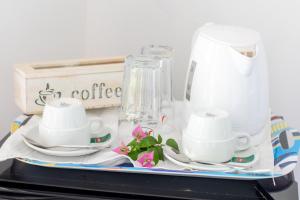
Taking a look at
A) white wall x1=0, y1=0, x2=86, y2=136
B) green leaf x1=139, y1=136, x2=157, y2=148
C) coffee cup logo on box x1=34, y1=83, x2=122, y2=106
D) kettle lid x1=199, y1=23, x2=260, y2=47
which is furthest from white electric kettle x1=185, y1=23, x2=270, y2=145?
white wall x1=0, y1=0, x2=86, y2=136

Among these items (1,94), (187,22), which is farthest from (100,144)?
(187,22)

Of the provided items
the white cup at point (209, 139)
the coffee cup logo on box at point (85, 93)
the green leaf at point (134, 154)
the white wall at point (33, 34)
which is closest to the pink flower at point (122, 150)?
the green leaf at point (134, 154)

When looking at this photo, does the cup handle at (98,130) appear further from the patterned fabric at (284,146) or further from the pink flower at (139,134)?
the patterned fabric at (284,146)

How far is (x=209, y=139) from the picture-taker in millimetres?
863

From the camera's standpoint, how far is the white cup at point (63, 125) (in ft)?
2.96

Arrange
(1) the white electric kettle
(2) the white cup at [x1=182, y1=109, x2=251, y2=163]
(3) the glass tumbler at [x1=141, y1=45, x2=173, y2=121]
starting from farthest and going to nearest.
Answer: (3) the glass tumbler at [x1=141, y1=45, x2=173, y2=121] < (1) the white electric kettle < (2) the white cup at [x1=182, y1=109, x2=251, y2=163]

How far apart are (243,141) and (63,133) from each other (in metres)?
0.34

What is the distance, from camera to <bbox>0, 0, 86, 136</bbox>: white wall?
1.28 m

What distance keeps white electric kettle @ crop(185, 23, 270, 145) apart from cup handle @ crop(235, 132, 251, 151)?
0.06 metres

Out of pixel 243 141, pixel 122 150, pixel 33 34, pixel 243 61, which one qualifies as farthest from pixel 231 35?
pixel 33 34

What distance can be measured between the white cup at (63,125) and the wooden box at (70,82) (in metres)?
0.18

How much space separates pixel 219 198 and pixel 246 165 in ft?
0.28

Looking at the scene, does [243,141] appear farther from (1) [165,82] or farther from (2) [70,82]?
(2) [70,82]

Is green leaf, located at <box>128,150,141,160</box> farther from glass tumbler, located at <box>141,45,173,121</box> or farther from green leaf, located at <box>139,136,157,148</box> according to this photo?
glass tumbler, located at <box>141,45,173,121</box>
